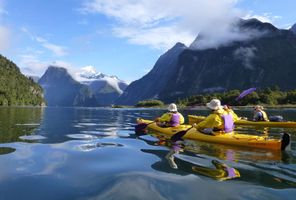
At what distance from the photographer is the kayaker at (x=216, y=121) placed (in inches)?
765

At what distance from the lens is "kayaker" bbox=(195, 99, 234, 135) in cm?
1942

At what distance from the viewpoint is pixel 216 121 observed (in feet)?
65.2

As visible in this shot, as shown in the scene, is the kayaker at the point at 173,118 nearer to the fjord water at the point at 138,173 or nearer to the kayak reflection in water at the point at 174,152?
the kayak reflection in water at the point at 174,152

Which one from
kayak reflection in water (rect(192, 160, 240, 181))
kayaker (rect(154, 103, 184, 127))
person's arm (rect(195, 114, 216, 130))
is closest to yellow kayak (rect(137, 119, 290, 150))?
person's arm (rect(195, 114, 216, 130))

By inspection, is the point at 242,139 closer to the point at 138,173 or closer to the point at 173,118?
the point at 173,118

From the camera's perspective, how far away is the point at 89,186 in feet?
35.0

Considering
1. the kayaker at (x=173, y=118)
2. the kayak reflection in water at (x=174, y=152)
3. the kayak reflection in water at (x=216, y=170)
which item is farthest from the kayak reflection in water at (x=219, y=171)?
the kayaker at (x=173, y=118)

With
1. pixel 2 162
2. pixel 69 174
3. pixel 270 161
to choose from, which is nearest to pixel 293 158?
pixel 270 161

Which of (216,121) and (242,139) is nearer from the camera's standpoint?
(242,139)

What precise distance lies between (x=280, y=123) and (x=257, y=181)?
23379mm

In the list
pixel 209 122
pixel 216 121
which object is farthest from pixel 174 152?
pixel 216 121

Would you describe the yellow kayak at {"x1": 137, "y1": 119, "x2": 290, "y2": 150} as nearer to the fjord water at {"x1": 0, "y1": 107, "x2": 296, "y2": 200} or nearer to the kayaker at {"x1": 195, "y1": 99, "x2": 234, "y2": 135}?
the kayaker at {"x1": 195, "y1": 99, "x2": 234, "y2": 135}

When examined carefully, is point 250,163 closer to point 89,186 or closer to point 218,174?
point 218,174

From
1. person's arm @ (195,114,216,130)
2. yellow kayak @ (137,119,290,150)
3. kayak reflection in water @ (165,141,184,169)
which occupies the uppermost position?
person's arm @ (195,114,216,130)
